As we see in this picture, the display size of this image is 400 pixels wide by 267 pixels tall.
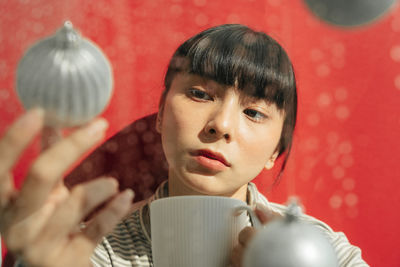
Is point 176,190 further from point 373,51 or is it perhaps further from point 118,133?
point 373,51

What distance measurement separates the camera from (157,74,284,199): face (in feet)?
0.95

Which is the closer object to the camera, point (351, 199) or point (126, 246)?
point (126, 246)

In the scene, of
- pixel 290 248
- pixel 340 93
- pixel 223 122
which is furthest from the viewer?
pixel 340 93

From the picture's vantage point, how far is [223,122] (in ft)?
0.91

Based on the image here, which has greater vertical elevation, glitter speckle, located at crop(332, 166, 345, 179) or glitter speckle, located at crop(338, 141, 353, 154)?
glitter speckle, located at crop(338, 141, 353, 154)

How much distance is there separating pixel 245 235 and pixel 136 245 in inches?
5.2

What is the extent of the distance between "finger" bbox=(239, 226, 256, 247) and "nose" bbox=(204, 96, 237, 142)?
0.06m

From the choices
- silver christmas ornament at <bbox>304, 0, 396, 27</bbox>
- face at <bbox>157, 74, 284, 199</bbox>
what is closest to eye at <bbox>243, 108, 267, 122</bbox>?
face at <bbox>157, 74, 284, 199</bbox>

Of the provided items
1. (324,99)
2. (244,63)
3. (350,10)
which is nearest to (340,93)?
(324,99)

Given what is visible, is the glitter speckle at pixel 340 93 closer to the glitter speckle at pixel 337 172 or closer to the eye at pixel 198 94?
the glitter speckle at pixel 337 172

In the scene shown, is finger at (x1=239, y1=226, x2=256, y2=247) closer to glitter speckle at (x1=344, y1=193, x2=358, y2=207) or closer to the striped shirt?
the striped shirt

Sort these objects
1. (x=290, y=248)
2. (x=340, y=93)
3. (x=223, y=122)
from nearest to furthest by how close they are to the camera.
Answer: (x=290, y=248) → (x=223, y=122) → (x=340, y=93)

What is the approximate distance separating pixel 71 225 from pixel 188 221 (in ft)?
0.27

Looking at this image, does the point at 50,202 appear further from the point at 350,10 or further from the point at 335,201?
the point at 335,201
